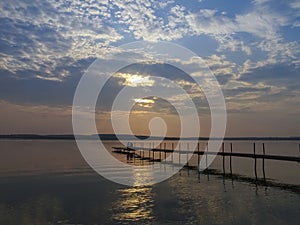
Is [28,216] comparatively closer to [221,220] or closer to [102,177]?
[221,220]

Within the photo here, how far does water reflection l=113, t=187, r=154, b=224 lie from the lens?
19553 millimetres

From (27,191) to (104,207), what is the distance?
9622mm

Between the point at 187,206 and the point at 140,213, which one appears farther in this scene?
the point at 187,206

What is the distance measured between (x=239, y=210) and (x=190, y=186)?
10808 millimetres

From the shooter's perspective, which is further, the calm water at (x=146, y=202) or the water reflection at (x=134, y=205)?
the water reflection at (x=134, y=205)

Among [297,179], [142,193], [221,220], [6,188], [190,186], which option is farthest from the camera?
[297,179]

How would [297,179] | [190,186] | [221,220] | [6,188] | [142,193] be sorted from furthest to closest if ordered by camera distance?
[297,179]
[190,186]
[6,188]
[142,193]
[221,220]

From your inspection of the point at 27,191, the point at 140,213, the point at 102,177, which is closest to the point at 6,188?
the point at 27,191

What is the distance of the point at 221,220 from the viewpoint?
19094 millimetres

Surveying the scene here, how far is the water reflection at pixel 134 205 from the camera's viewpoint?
1955 cm

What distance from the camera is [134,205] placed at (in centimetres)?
2292

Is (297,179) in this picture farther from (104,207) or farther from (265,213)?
(104,207)

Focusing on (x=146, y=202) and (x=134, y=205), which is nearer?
(x=134, y=205)

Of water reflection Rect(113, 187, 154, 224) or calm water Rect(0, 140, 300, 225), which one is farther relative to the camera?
water reflection Rect(113, 187, 154, 224)
